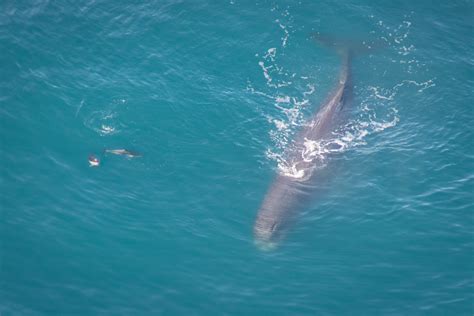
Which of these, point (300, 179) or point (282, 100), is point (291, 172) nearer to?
point (300, 179)

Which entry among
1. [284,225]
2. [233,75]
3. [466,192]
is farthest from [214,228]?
[466,192]

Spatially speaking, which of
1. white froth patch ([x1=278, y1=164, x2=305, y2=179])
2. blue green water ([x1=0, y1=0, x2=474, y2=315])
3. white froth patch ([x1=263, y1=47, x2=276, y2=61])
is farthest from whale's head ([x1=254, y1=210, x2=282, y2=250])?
white froth patch ([x1=263, y1=47, x2=276, y2=61])

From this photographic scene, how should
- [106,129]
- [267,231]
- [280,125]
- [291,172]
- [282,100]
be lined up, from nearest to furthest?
[267,231] < [291,172] < [106,129] < [280,125] < [282,100]

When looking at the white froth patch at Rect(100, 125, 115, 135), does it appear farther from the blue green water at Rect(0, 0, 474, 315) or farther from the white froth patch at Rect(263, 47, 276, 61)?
the white froth patch at Rect(263, 47, 276, 61)

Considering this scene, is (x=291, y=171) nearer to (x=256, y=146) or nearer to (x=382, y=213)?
(x=256, y=146)

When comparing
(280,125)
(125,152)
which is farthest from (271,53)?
(125,152)

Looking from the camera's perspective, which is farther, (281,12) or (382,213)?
(281,12)
